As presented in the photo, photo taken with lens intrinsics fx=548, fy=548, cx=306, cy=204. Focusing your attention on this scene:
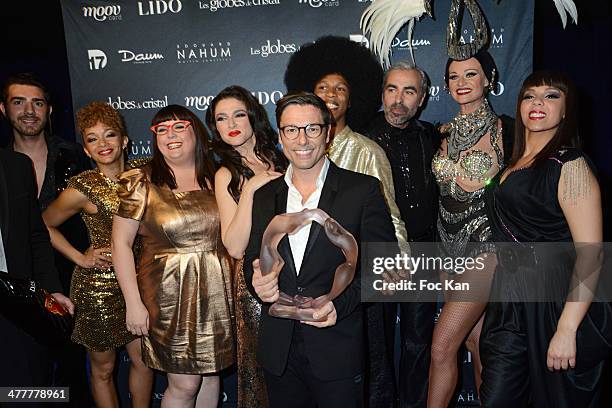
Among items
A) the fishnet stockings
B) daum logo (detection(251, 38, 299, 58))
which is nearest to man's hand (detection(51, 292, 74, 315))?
the fishnet stockings

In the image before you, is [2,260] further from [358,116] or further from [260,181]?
[358,116]

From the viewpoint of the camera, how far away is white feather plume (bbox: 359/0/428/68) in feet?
11.8

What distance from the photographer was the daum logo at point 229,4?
388 cm

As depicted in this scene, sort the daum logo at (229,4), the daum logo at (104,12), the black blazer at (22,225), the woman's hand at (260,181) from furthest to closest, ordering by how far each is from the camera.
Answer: the daum logo at (104,12), the daum logo at (229,4), the woman's hand at (260,181), the black blazer at (22,225)

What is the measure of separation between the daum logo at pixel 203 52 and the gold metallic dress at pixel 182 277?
1416 mm

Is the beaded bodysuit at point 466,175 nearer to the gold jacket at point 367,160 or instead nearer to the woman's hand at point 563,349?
the gold jacket at point 367,160

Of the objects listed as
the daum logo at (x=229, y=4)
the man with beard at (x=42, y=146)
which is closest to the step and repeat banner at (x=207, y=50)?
the daum logo at (x=229, y=4)

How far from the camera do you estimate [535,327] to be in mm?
2475

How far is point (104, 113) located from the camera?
10.9 ft

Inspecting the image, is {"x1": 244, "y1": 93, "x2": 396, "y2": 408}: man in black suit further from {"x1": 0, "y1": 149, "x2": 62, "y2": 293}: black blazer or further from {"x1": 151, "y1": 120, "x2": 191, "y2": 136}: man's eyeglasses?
{"x1": 0, "y1": 149, "x2": 62, "y2": 293}: black blazer

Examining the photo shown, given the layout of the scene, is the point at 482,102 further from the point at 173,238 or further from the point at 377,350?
the point at 173,238

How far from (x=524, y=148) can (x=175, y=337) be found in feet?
6.52

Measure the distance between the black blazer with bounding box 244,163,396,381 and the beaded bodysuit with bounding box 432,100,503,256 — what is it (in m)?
0.79

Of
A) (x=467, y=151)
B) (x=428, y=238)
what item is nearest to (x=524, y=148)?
(x=467, y=151)
